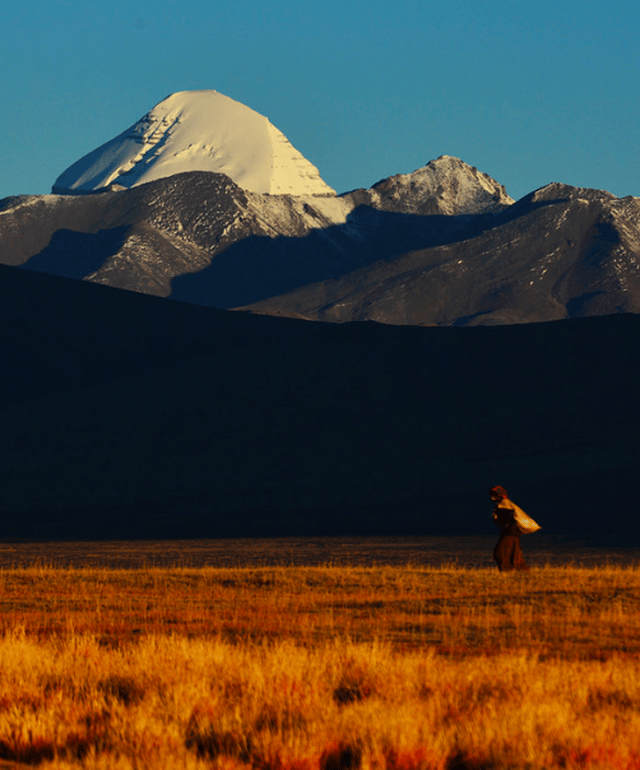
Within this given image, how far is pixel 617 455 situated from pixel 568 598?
37781mm

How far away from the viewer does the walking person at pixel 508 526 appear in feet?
55.5

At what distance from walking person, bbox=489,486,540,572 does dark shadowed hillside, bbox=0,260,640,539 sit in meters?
19.3

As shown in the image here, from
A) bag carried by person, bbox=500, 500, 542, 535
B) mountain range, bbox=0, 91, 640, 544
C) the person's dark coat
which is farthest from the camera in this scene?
mountain range, bbox=0, 91, 640, 544

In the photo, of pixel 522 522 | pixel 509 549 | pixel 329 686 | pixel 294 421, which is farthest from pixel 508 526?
pixel 294 421

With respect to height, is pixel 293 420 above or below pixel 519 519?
above

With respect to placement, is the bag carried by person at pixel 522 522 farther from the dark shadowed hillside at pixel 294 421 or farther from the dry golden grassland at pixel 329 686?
the dark shadowed hillside at pixel 294 421

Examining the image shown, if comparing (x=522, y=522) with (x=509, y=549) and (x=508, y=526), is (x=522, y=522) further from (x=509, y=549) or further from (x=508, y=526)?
(x=509, y=549)

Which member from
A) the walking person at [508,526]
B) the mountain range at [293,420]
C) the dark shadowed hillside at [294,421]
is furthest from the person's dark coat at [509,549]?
the dark shadowed hillside at [294,421]

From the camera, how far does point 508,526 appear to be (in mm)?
17219

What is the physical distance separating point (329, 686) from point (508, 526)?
9.20 m

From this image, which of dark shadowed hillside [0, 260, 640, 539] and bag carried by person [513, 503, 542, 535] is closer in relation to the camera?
bag carried by person [513, 503, 542, 535]

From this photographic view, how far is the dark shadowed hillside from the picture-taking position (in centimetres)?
4491

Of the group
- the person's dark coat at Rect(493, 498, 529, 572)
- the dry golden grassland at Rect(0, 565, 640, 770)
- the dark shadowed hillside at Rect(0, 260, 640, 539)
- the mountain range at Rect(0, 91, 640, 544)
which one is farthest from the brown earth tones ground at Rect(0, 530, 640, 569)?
the dry golden grassland at Rect(0, 565, 640, 770)

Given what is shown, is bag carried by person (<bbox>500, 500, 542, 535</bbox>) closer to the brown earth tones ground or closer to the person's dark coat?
the person's dark coat
